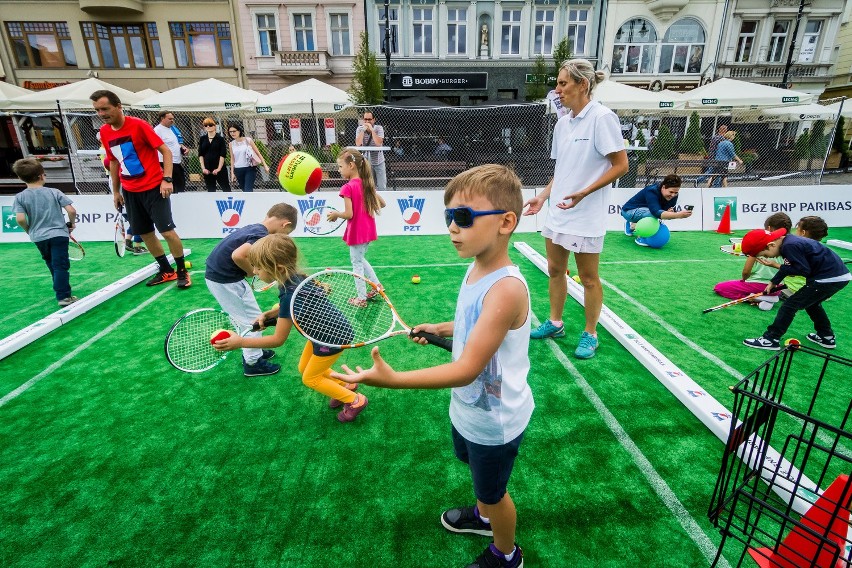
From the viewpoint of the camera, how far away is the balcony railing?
25688 millimetres

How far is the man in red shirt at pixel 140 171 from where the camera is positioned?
6.05 m

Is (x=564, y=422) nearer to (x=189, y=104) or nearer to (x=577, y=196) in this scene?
(x=577, y=196)

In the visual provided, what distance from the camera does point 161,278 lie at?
23.2 feet

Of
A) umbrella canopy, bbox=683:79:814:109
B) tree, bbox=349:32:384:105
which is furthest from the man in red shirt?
umbrella canopy, bbox=683:79:814:109

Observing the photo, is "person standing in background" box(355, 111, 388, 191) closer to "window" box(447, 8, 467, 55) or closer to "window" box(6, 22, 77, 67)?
"window" box(447, 8, 467, 55)

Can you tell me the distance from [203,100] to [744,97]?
2051cm

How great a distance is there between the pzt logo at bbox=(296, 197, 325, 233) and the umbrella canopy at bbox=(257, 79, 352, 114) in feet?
21.9

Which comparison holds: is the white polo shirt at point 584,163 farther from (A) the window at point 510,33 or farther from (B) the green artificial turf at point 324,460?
(A) the window at point 510,33

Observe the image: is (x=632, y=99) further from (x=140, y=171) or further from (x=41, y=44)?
(x=41, y=44)

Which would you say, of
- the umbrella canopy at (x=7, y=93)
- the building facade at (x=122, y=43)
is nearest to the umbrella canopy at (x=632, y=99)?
the building facade at (x=122, y=43)

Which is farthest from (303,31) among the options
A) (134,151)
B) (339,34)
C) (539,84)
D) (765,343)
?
(765,343)

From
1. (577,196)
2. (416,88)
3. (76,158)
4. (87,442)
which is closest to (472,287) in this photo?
(577,196)

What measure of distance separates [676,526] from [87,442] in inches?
171

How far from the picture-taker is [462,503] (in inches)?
114
